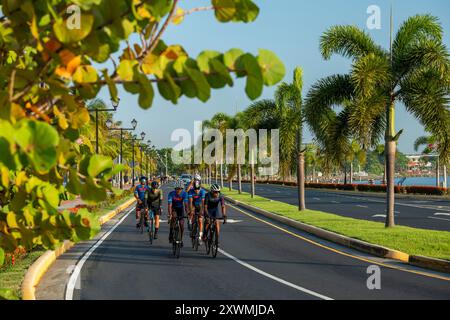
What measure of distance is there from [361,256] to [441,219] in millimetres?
12969

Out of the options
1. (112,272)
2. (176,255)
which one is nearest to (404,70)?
(176,255)

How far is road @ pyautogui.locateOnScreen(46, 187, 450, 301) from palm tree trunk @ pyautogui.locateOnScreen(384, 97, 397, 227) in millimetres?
3583

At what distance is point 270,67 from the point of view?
2.45m

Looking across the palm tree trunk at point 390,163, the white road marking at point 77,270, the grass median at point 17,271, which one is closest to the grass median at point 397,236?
the palm tree trunk at point 390,163

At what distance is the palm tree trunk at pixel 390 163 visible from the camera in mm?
18422

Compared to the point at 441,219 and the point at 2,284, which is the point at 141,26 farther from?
the point at 441,219

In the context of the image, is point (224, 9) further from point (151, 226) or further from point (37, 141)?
point (151, 226)

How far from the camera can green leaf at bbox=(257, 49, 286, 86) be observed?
7.95 feet

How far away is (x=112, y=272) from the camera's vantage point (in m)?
11.2

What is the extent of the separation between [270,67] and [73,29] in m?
0.93

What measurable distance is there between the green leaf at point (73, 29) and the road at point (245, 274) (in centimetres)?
696

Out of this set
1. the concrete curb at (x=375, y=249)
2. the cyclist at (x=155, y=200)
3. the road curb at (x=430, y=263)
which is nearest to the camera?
the road curb at (x=430, y=263)

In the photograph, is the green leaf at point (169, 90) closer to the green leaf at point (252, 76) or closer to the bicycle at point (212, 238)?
the green leaf at point (252, 76)

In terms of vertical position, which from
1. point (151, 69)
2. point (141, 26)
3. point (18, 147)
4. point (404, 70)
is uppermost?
point (404, 70)
